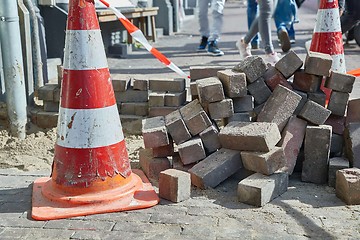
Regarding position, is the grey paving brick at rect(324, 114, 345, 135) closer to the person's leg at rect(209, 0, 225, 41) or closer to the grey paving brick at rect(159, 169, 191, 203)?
the grey paving brick at rect(159, 169, 191, 203)

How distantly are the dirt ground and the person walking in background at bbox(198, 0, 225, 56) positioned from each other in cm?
500

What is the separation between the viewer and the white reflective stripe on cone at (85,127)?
141 inches

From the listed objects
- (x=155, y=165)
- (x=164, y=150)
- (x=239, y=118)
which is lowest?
(x=155, y=165)

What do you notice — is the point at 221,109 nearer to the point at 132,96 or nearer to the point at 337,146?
the point at 337,146

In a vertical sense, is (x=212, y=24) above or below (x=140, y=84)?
above

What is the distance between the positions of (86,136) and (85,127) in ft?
0.20

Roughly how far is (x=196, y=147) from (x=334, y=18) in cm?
234

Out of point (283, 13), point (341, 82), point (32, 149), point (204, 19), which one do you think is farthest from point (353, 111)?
point (283, 13)

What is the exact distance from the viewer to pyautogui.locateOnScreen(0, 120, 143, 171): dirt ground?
4539 millimetres

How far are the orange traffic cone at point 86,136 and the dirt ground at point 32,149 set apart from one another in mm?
824

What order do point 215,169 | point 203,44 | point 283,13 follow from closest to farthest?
point 215,169, point 283,13, point 203,44

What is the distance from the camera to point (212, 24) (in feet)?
32.3

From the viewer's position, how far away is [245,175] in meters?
4.05

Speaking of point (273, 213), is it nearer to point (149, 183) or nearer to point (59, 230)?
point (149, 183)
